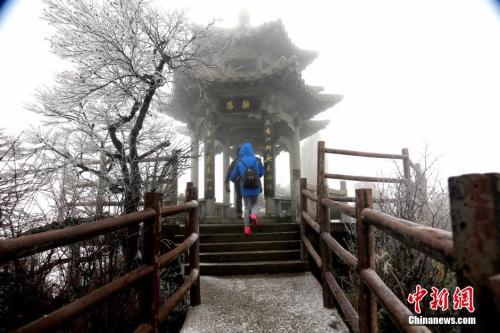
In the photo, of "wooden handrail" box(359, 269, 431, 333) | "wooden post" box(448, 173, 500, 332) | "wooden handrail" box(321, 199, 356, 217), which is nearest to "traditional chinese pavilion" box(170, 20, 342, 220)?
"wooden handrail" box(321, 199, 356, 217)

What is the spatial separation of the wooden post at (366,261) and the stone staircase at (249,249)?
2.22 meters

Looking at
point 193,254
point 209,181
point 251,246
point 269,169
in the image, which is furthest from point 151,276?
point 269,169

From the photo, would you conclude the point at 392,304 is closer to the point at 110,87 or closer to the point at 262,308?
the point at 262,308

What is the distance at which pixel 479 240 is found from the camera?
728 mm

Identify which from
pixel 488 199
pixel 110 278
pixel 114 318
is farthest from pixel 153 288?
pixel 488 199

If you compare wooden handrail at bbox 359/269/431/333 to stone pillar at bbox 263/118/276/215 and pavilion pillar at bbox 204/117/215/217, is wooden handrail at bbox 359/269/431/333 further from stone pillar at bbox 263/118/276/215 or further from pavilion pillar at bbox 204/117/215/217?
pavilion pillar at bbox 204/117/215/217

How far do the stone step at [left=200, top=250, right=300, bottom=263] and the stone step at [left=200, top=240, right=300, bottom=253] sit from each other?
0.15 meters

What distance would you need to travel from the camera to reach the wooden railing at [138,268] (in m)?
0.90

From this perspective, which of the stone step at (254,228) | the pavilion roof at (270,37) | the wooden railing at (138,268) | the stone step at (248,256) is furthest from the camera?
the pavilion roof at (270,37)

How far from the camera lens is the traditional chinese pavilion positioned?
282 inches

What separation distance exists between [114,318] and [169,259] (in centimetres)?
101

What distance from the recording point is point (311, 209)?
14.3 feet

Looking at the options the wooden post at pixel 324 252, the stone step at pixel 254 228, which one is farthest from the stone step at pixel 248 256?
the wooden post at pixel 324 252

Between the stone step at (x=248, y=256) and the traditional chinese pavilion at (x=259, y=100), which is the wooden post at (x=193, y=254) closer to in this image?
the stone step at (x=248, y=256)
